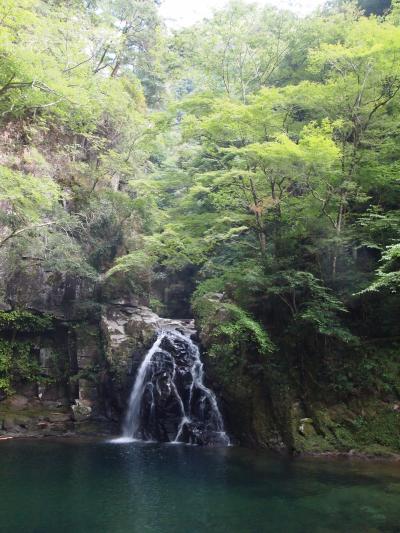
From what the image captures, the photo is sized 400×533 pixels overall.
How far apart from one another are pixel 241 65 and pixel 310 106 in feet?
14.4

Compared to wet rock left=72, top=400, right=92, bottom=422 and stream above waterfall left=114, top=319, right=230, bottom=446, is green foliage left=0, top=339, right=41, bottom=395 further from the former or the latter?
stream above waterfall left=114, top=319, right=230, bottom=446

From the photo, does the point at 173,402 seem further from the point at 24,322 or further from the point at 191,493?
the point at 24,322

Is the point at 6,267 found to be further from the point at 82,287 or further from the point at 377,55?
the point at 377,55

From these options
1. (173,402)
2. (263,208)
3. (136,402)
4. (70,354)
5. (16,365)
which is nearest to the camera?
(263,208)

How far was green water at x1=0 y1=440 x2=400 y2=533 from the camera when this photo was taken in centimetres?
743

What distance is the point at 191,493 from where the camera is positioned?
9109 mm

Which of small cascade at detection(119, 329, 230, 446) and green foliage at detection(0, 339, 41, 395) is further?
green foliage at detection(0, 339, 41, 395)

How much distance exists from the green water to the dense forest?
2174 millimetres

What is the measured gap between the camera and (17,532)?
22.8ft

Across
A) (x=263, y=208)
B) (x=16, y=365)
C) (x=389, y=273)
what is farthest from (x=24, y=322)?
(x=389, y=273)

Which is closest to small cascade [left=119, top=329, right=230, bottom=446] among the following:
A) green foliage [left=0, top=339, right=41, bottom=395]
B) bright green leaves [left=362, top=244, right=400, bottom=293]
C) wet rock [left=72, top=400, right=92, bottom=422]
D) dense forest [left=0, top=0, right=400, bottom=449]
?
dense forest [left=0, top=0, right=400, bottom=449]

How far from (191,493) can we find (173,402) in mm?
6152

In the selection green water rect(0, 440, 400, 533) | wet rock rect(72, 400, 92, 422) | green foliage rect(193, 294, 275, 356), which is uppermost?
green foliage rect(193, 294, 275, 356)

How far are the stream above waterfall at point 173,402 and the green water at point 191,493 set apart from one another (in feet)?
6.17
